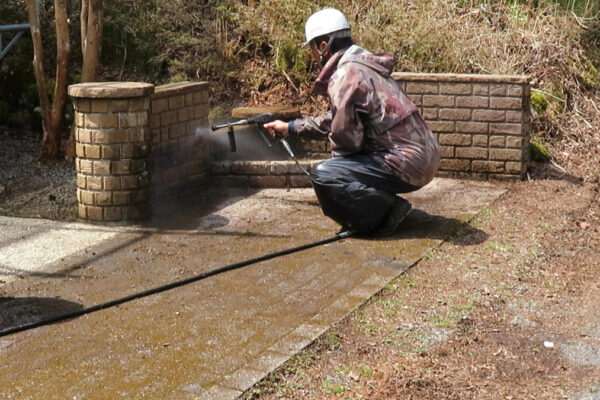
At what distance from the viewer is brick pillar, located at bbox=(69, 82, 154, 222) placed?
7.93 metres

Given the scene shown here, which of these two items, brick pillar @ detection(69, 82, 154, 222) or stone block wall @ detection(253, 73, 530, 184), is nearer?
brick pillar @ detection(69, 82, 154, 222)

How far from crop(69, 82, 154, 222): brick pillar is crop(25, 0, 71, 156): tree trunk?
250 cm

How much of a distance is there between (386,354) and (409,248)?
2.07 meters

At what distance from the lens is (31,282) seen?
6582mm

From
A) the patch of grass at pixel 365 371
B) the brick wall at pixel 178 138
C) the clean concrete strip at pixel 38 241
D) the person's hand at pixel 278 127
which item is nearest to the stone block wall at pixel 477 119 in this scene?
the brick wall at pixel 178 138

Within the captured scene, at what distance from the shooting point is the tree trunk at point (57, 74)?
10312 millimetres

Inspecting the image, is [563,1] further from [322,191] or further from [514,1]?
[322,191]

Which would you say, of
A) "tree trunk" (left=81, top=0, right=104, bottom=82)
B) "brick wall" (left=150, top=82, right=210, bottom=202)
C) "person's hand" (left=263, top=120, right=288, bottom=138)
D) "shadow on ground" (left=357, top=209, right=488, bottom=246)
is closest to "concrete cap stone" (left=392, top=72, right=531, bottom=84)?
"shadow on ground" (left=357, top=209, right=488, bottom=246)

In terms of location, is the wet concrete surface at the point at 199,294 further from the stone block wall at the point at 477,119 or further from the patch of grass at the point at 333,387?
the stone block wall at the point at 477,119

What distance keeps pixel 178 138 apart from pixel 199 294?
3118mm

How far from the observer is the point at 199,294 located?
6328mm

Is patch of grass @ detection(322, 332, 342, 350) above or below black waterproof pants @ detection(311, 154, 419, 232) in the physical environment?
below

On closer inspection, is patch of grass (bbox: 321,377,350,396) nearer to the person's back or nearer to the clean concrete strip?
the clean concrete strip

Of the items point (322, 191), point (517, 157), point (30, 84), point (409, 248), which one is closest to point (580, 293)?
point (409, 248)
